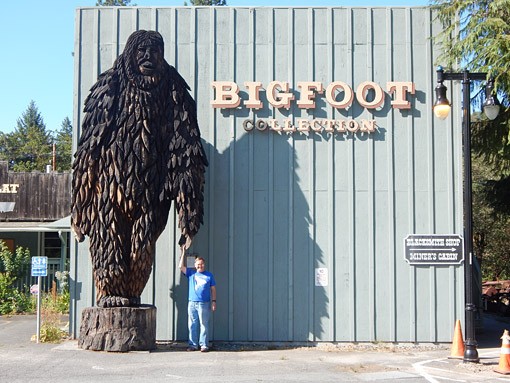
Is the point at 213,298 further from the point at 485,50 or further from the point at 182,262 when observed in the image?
the point at 485,50

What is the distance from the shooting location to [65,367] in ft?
34.3

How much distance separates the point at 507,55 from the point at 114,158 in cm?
773

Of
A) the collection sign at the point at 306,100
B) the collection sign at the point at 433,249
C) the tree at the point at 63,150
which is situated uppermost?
the tree at the point at 63,150

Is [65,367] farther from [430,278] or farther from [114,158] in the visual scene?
[430,278]

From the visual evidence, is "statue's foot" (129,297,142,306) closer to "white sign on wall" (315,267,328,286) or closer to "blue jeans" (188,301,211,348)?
"blue jeans" (188,301,211,348)

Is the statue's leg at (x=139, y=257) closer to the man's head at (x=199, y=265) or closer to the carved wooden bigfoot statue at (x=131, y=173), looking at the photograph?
the carved wooden bigfoot statue at (x=131, y=173)

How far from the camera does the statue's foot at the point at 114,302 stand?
11.9 meters

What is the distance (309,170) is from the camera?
13.8 meters

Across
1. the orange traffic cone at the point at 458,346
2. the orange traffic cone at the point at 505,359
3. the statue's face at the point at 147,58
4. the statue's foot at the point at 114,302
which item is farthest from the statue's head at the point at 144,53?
the orange traffic cone at the point at 505,359

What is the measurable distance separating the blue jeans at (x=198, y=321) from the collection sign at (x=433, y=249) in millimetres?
4432

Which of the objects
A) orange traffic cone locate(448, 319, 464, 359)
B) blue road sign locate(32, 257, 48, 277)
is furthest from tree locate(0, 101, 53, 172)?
orange traffic cone locate(448, 319, 464, 359)

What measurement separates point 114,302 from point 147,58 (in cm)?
457

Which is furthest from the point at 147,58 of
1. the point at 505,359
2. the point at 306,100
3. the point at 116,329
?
the point at 505,359

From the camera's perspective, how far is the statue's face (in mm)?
12055
